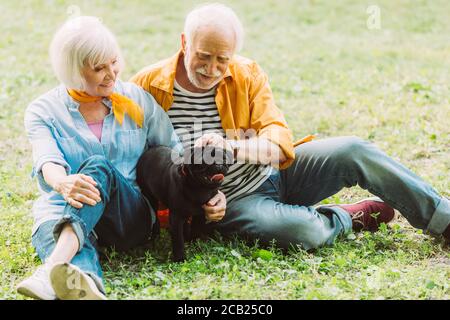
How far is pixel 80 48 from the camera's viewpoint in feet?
12.1

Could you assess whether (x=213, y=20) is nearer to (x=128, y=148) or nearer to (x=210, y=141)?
(x=210, y=141)

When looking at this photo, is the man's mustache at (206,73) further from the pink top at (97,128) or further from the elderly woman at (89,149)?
the pink top at (97,128)

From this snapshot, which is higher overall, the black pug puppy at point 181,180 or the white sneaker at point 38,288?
the black pug puppy at point 181,180

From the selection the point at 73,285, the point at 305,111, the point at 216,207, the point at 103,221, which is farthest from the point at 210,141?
the point at 305,111

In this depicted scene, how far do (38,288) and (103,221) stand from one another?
63 cm

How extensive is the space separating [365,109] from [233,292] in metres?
3.83

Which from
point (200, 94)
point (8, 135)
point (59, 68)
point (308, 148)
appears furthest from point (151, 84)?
point (8, 135)

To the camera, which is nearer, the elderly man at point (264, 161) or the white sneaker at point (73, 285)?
the white sneaker at point (73, 285)

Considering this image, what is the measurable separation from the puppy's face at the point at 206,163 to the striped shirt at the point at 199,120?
55 cm

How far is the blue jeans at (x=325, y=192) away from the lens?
4.02 meters

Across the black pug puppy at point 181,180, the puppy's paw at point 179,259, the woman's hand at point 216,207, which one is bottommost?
the puppy's paw at point 179,259

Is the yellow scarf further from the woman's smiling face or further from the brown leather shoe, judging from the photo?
the brown leather shoe

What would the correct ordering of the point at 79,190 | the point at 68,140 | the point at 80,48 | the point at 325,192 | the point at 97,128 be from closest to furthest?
Result: the point at 79,190 < the point at 80,48 < the point at 68,140 < the point at 97,128 < the point at 325,192

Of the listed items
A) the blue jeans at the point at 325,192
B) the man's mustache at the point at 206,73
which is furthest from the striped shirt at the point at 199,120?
the man's mustache at the point at 206,73
